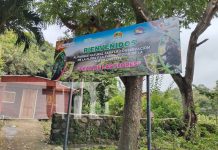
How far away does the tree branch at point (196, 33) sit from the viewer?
31.8ft

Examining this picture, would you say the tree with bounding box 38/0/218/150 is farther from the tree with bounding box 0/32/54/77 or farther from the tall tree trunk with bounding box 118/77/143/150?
the tree with bounding box 0/32/54/77

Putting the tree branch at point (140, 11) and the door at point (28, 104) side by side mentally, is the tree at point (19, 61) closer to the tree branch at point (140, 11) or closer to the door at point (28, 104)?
the door at point (28, 104)

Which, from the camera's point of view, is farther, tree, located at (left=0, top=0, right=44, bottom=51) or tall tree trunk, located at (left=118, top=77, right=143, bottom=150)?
tree, located at (left=0, top=0, right=44, bottom=51)

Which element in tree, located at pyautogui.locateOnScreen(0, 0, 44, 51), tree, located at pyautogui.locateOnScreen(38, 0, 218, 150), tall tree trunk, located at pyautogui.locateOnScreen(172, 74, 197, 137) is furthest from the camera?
tall tree trunk, located at pyautogui.locateOnScreen(172, 74, 197, 137)

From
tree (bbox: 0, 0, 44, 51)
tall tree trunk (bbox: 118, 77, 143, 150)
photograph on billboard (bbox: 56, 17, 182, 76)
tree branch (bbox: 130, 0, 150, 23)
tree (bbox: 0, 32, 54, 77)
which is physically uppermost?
tree (bbox: 0, 32, 54, 77)

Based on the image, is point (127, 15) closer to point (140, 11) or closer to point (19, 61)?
point (140, 11)

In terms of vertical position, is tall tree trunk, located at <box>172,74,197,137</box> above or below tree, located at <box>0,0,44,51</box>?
below

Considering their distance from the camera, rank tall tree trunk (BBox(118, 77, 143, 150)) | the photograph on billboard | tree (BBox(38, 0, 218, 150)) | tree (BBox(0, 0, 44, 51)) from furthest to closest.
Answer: tree (BBox(0, 0, 44, 51))
tree (BBox(38, 0, 218, 150))
tall tree trunk (BBox(118, 77, 143, 150))
the photograph on billboard

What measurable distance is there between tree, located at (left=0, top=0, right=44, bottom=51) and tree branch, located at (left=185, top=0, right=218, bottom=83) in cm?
580

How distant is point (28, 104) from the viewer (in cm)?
2019

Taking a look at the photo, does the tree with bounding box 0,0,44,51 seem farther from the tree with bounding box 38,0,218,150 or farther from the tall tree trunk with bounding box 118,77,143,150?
the tall tree trunk with bounding box 118,77,143,150

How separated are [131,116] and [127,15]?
11.9 feet

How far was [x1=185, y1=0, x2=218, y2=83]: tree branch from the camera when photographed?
31.8 feet

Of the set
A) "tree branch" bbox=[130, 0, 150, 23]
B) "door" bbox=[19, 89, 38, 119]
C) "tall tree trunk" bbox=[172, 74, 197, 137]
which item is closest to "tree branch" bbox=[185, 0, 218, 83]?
"tall tree trunk" bbox=[172, 74, 197, 137]
